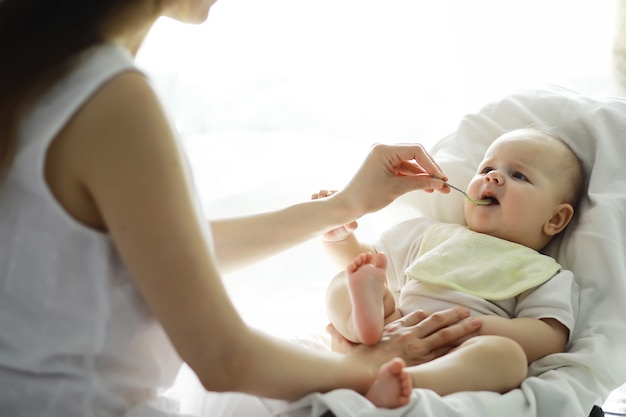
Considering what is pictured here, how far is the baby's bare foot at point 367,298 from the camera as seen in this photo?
4.07ft

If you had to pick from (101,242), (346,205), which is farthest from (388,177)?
(101,242)

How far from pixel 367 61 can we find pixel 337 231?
1315 millimetres

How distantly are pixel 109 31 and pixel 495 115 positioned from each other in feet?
3.02

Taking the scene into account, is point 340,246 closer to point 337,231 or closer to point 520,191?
point 337,231

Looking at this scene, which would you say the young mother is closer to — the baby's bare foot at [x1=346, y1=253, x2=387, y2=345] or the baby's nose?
the baby's bare foot at [x1=346, y1=253, x2=387, y2=345]

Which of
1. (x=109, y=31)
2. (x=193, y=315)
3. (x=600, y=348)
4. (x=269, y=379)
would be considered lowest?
(x=600, y=348)

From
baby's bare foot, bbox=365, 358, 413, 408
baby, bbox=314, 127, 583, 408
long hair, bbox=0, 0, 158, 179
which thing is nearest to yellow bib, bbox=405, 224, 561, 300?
baby, bbox=314, 127, 583, 408

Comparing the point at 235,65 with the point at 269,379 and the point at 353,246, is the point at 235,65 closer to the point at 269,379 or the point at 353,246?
the point at 353,246

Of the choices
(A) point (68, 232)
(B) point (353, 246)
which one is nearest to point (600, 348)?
(B) point (353, 246)

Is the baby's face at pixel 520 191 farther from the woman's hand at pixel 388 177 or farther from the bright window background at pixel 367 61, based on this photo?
the bright window background at pixel 367 61

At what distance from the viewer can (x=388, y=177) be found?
56.6 inches

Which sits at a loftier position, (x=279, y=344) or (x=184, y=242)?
(x=184, y=242)

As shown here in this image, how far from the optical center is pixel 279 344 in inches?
41.8

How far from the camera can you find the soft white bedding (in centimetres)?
111
